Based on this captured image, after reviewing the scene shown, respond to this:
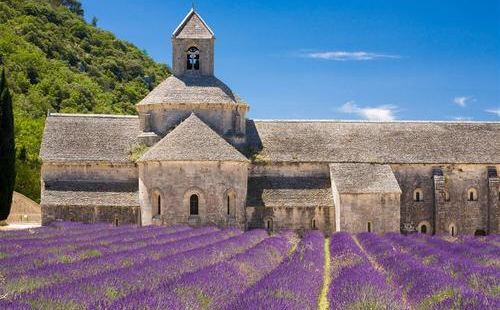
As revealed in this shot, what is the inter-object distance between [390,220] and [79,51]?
251ft

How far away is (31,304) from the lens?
11.0 m

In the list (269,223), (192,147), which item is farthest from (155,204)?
(269,223)

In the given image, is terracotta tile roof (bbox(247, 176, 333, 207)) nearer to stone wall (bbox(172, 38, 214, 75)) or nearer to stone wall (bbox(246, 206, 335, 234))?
stone wall (bbox(246, 206, 335, 234))

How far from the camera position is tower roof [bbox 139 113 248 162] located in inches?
1594

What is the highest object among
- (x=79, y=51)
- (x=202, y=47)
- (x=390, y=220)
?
(x=79, y=51)

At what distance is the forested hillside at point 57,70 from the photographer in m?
71.4

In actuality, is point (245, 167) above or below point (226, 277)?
above

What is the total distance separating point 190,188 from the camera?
40.8 meters

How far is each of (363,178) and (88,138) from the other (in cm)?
1641

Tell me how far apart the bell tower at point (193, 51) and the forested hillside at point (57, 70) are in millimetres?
19310

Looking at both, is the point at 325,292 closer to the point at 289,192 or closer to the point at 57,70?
the point at 289,192

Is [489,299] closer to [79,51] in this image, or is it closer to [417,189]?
[417,189]

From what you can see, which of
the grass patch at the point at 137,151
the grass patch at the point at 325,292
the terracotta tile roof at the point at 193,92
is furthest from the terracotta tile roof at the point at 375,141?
the grass patch at the point at 325,292

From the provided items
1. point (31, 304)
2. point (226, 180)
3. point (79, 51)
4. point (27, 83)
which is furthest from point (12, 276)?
point (79, 51)
